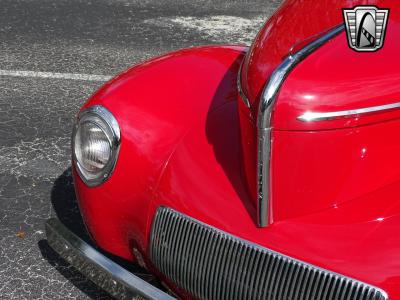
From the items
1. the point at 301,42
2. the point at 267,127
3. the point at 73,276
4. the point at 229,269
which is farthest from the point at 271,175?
the point at 73,276

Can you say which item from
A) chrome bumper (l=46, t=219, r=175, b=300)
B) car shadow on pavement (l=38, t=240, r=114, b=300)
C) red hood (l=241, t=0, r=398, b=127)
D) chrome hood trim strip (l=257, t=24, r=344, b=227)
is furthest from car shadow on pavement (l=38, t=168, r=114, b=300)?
red hood (l=241, t=0, r=398, b=127)

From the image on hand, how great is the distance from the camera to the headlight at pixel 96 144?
2.16 meters

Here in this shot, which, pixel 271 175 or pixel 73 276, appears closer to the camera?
pixel 271 175

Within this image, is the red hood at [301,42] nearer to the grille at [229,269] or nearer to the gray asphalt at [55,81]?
the grille at [229,269]

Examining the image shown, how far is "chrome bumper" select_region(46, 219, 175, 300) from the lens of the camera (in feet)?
6.24

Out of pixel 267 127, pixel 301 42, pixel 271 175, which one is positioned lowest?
pixel 271 175

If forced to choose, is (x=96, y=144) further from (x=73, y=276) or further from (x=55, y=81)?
(x=55, y=81)

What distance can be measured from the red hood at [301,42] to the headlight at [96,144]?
0.47 m

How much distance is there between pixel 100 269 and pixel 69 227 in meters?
0.91

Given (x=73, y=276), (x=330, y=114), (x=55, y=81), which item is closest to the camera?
(x=330, y=114)

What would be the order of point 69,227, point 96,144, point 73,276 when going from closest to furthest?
point 96,144
point 73,276
point 69,227

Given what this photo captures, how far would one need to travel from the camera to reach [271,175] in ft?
6.06

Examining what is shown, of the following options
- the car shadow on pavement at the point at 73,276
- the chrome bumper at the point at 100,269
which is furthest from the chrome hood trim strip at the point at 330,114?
the car shadow on pavement at the point at 73,276

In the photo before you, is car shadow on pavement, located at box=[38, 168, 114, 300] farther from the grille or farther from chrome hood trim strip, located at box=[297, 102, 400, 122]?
chrome hood trim strip, located at box=[297, 102, 400, 122]
